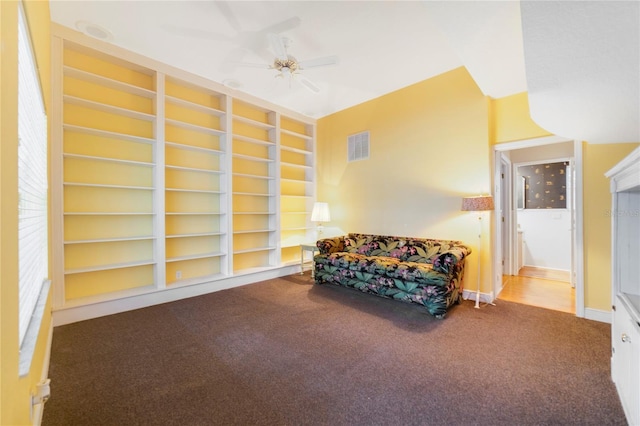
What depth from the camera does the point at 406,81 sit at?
3773 mm

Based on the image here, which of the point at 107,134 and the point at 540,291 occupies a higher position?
the point at 107,134

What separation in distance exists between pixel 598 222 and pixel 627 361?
1925 millimetres

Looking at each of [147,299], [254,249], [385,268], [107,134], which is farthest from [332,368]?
[107,134]

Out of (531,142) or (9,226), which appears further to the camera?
(531,142)

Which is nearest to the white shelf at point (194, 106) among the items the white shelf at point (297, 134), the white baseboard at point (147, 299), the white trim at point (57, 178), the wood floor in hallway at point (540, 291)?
the white trim at point (57, 178)

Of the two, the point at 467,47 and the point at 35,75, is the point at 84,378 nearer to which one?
the point at 35,75

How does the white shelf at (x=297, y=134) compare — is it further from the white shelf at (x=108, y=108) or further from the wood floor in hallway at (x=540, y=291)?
the wood floor in hallway at (x=540, y=291)

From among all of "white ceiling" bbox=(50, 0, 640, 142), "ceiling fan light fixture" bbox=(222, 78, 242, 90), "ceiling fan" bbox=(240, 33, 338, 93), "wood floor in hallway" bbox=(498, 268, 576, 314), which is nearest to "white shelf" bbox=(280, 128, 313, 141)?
"ceiling fan light fixture" bbox=(222, 78, 242, 90)

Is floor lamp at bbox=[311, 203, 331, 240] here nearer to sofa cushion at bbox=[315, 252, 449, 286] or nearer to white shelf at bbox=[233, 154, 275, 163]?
sofa cushion at bbox=[315, 252, 449, 286]

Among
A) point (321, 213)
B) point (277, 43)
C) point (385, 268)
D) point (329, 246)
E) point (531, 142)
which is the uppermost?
Answer: point (277, 43)

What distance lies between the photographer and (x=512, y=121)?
10.5 ft

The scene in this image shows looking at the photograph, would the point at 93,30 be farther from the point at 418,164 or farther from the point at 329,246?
the point at 418,164

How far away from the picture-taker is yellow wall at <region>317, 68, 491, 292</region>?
336cm

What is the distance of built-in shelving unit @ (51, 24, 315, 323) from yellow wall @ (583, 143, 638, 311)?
398 cm
